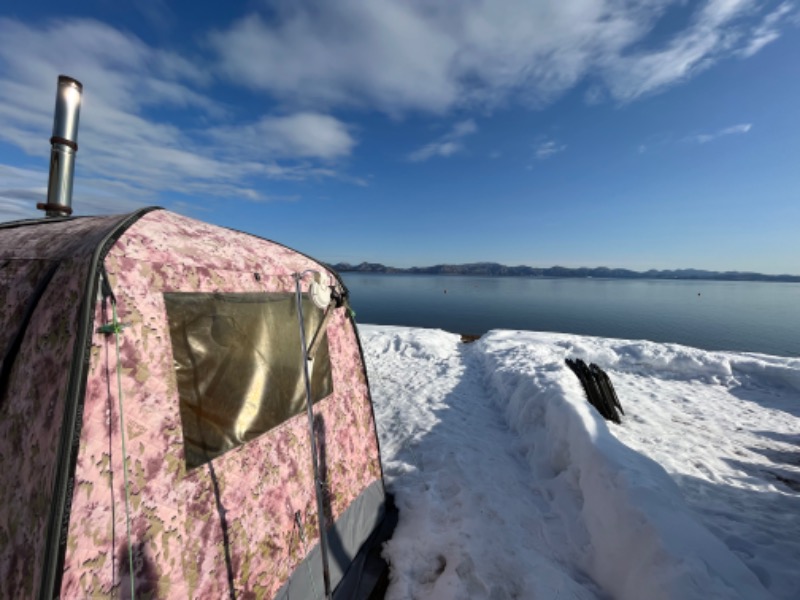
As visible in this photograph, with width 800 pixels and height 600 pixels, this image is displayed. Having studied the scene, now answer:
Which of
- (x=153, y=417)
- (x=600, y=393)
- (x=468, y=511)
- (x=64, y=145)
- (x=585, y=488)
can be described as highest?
(x=64, y=145)

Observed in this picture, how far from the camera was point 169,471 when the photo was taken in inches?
91.6

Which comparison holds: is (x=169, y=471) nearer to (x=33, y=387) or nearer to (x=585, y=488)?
(x=33, y=387)

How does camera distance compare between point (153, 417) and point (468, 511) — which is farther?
point (468, 511)

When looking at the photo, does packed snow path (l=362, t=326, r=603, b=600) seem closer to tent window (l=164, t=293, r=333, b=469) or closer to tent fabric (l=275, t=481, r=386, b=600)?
tent fabric (l=275, t=481, r=386, b=600)

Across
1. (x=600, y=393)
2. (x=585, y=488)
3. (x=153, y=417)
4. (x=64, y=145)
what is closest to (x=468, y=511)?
(x=585, y=488)

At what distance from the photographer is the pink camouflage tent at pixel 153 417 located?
1.93 metres

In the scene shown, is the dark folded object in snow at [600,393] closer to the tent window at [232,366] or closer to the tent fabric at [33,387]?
the tent window at [232,366]

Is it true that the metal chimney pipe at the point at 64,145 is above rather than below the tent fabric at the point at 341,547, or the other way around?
above

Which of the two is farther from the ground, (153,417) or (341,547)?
(153,417)

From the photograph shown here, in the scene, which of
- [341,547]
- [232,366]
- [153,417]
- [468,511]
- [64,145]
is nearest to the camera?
[153,417]

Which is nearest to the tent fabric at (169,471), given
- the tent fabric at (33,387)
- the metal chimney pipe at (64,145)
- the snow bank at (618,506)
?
the tent fabric at (33,387)

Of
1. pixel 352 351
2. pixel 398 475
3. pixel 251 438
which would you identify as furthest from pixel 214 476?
pixel 398 475

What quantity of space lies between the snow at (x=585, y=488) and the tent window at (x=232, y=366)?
2.61 meters

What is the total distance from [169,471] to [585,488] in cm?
536
